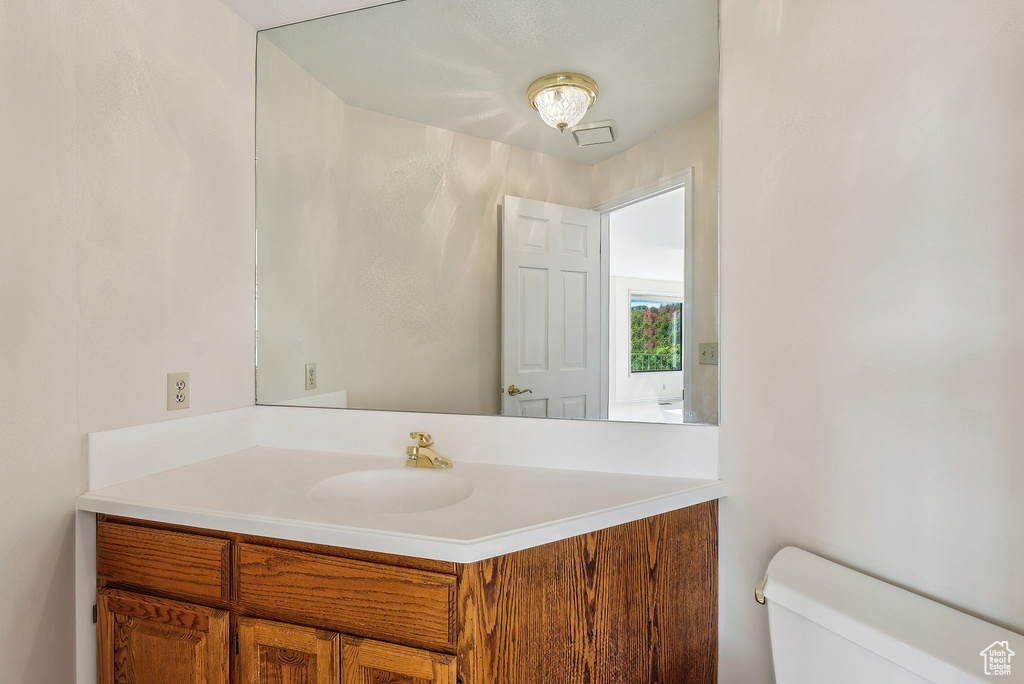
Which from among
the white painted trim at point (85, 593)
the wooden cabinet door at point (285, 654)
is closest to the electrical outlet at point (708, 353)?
the wooden cabinet door at point (285, 654)

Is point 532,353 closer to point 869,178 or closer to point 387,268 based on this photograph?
point 387,268

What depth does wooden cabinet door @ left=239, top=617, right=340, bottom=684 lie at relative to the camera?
98cm

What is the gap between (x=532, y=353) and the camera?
1.43m

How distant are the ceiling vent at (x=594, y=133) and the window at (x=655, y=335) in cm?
46

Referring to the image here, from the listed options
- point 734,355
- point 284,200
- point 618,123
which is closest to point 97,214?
point 284,200

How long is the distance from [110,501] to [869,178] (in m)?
1.80

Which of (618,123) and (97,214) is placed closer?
(97,214)

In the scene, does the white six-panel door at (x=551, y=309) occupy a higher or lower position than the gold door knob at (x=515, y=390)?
higher

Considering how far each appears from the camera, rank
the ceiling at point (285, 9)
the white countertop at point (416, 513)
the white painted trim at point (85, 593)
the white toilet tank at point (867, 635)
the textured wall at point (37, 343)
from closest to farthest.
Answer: the white toilet tank at point (867, 635)
the white countertop at point (416, 513)
the textured wall at point (37, 343)
the white painted trim at point (85, 593)
the ceiling at point (285, 9)

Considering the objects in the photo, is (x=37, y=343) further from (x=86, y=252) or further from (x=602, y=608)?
(x=602, y=608)

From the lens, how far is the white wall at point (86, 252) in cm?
Answer: 107

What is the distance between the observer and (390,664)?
3.09ft

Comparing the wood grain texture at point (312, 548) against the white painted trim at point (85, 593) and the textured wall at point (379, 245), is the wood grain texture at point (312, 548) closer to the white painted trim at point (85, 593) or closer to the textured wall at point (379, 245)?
the white painted trim at point (85, 593)

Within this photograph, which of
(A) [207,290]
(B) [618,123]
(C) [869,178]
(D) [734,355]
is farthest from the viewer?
(A) [207,290]
